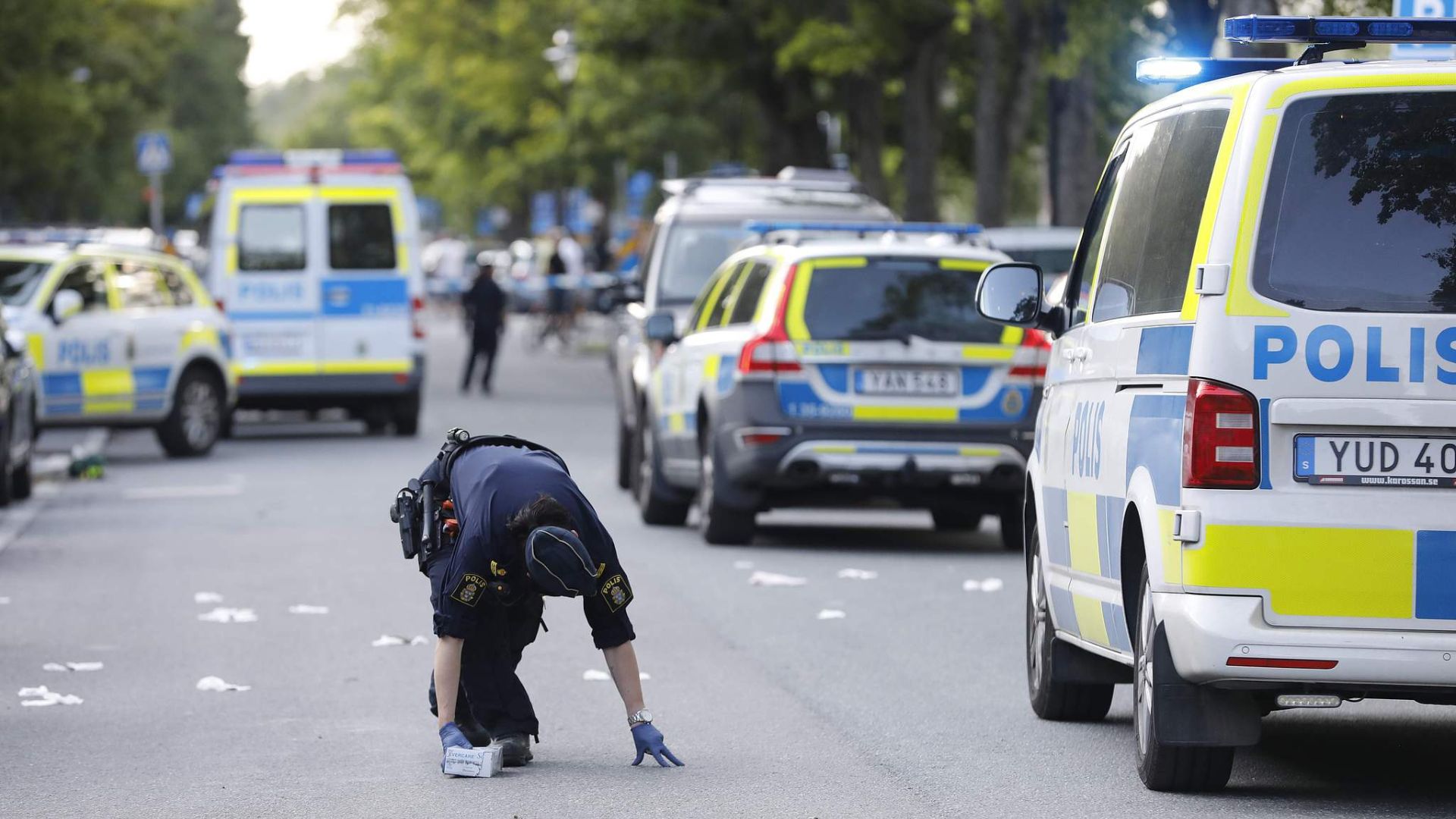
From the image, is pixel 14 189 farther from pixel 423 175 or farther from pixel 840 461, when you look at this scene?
pixel 840 461

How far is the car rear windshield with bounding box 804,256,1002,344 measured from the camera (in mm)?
14273

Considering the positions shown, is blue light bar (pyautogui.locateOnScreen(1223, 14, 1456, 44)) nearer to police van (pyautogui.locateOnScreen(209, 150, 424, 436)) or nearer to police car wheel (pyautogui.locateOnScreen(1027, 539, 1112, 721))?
police car wheel (pyautogui.locateOnScreen(1027, 539, 1112, 721))

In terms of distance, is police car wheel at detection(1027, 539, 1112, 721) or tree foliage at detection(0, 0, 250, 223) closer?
police car wheel at detection(1027, 539, 1112, 721)

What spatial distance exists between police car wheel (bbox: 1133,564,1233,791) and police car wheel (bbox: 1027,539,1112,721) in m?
1.33

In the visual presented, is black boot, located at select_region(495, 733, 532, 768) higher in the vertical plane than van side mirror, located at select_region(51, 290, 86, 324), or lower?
lower

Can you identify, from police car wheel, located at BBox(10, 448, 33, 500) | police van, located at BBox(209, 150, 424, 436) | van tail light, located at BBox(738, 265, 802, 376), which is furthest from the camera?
police van, located at BBox(209, 150, 424, 436)

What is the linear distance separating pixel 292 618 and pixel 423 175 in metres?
79.0

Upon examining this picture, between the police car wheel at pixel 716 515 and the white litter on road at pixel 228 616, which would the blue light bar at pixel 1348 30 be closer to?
the white litter on road at pixel 228 616

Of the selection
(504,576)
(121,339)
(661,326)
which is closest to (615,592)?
(504,576)

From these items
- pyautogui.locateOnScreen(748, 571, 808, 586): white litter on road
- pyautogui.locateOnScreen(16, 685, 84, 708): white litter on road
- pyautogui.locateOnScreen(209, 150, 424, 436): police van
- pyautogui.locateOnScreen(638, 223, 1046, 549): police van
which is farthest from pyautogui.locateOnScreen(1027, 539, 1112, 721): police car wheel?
pyautogui.locateOnScreen(209, 150, 424, 436): police van

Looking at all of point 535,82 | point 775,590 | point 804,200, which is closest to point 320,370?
point 804,200

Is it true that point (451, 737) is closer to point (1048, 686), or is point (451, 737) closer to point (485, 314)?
point (1048, 686)

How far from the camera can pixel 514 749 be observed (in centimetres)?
790

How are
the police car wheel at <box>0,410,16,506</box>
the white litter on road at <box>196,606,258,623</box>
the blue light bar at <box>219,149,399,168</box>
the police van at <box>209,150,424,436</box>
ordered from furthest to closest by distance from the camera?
the blue light bar at <box>219,149,399,168</box>, the police van at <box>209,150,424,436</box>, the police car wheel at <box>0,410,16,506</box>, the white litter on road at <box>196,606,258,623</box>
